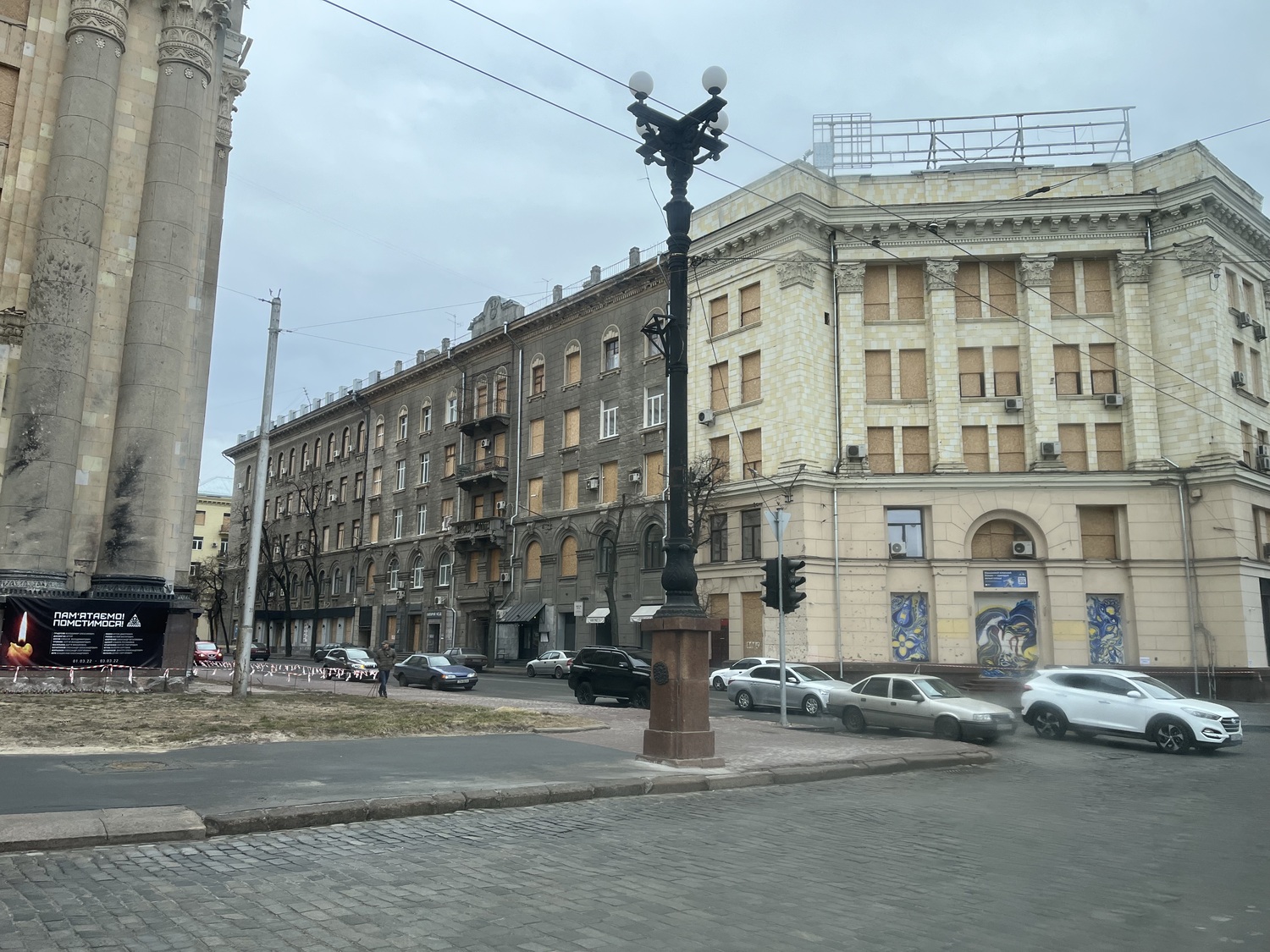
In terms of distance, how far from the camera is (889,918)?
5762 mm

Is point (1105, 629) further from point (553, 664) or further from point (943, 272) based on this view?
point (553, 664)

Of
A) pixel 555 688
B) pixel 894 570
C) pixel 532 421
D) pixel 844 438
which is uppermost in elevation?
pixel 532 421

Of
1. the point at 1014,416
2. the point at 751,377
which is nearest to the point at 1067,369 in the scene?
the point at 1014,416

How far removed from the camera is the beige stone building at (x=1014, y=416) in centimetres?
Answer: 3406

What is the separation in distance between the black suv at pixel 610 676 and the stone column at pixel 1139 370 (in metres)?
20.7

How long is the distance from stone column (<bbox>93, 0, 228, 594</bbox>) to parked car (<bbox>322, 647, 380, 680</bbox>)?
1185 centimetres

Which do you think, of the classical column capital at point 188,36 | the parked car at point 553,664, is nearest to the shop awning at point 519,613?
the parked car at point 553,664

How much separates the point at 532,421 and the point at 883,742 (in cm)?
3603

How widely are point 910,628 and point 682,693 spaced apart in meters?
25.2

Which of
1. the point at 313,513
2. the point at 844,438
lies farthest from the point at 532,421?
the point at 313,513

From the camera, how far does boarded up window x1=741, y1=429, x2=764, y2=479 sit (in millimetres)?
38188

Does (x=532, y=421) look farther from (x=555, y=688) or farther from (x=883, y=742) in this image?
(x=883, y=742)

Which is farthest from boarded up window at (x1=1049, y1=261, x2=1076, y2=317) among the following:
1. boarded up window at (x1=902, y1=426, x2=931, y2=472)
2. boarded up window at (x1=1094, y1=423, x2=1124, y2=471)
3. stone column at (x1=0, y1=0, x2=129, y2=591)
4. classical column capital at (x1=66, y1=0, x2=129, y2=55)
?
stone column at (x1=0, y1=0, x2=129, y2=591)

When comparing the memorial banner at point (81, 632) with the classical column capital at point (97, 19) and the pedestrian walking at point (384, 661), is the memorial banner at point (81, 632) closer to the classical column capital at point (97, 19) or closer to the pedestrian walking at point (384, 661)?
the pedestrian walking at point (384, 661)
